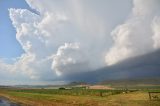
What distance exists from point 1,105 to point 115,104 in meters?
41.2

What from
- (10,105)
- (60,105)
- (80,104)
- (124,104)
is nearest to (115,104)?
(124,104)

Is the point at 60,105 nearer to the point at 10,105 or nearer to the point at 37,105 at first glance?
the point at 37,105

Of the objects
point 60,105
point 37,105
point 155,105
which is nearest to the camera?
point 155,105

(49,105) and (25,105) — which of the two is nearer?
(49,105)

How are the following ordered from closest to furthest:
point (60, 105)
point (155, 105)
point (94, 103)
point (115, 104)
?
point (155, 105), point (115, 104), point (94, 103), point (60, 105)

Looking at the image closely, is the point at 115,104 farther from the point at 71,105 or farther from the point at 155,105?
the point at 71,105

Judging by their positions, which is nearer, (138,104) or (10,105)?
(138,104)

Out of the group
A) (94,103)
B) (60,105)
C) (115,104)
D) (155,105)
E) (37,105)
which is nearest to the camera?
(155,105)

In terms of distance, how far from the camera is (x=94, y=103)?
260 ft

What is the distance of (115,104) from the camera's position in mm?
70875

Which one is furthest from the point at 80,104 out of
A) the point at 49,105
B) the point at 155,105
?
the point at 155,105

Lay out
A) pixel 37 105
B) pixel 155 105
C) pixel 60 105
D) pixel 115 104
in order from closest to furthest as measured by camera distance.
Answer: pixel 155 105 < pixel 115 104 < pixel 60 105 < pixel 37 105

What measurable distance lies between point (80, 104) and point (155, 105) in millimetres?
23724

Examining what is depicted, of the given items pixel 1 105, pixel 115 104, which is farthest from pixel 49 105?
pixel 115 104
